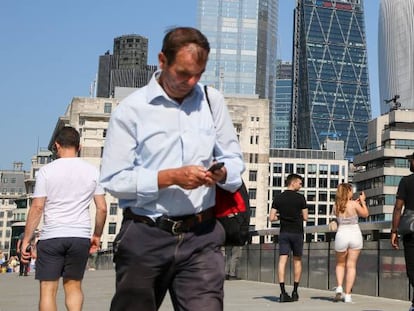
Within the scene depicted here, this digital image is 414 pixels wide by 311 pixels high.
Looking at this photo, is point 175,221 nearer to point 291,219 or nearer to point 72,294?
point 72,294

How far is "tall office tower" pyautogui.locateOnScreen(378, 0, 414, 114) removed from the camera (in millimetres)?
179375

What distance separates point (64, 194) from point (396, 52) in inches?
7274

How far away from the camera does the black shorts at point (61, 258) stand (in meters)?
6.12

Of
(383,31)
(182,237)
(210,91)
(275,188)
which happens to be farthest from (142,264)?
(383,31)

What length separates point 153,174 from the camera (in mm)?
3506

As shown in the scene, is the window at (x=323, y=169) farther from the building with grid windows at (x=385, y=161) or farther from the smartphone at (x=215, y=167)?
the smartphone at (x=215, y=167)

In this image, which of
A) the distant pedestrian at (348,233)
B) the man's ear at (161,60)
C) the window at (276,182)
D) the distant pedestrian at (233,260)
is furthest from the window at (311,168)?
the man's ear at (161,60)

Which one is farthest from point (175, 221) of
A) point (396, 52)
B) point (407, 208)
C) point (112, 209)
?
point (396, 52)

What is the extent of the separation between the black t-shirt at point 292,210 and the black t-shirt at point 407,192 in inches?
129

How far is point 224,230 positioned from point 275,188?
487 feet

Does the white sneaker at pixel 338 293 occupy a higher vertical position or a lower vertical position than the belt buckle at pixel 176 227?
lower

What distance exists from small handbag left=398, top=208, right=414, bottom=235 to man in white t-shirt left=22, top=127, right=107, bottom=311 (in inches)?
118

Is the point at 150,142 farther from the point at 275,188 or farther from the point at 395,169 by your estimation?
the point at 275,188

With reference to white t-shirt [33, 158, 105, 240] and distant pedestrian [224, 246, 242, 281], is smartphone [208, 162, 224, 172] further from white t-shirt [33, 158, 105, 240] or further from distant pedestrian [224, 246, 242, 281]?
distant pedestrian [224, 246, 242, 281]
